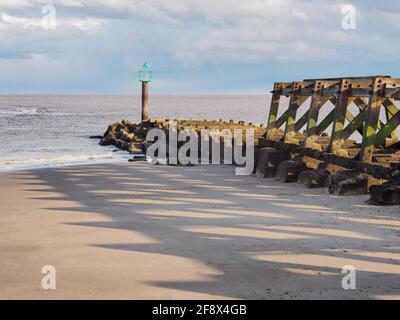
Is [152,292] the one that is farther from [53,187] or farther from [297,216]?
[53,187]

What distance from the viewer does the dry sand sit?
5.61 m

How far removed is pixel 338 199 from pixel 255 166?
415 centimetres

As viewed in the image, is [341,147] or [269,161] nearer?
[341,147]

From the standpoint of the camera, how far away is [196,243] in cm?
718

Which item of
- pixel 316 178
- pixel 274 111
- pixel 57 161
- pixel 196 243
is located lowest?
pixel 57 161

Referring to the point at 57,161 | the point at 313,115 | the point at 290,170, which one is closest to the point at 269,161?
the point at 290,170

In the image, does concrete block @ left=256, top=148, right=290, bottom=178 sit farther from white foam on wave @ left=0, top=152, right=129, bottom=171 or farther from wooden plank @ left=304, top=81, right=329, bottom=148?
white foam on wave @ left=0, top=152, right=129, bottom=171

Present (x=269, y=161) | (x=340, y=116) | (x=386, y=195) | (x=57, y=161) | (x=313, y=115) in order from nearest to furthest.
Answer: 1. (x=386, y=195)
2. (x=340, y=116)
3. (x=313, y=115)
4. (x=269, y=161)
5. (x=57, y=161)

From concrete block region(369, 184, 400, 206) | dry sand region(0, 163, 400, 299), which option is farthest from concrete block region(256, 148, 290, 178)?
concrete block region(369, 184, 400, 206)

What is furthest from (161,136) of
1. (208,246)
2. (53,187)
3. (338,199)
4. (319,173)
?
(208,246)

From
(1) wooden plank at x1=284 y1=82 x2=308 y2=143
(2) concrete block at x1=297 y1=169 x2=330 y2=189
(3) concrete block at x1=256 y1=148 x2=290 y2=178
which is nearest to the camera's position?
(2) concrete block at x1=297 y1=169 x2=330 y2=189

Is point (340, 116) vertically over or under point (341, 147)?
over

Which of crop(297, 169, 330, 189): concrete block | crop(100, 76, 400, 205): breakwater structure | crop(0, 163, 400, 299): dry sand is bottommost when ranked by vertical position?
crop(0, 163, 400, 299): dry sand

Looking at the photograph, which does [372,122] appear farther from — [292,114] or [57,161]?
[57,161]
